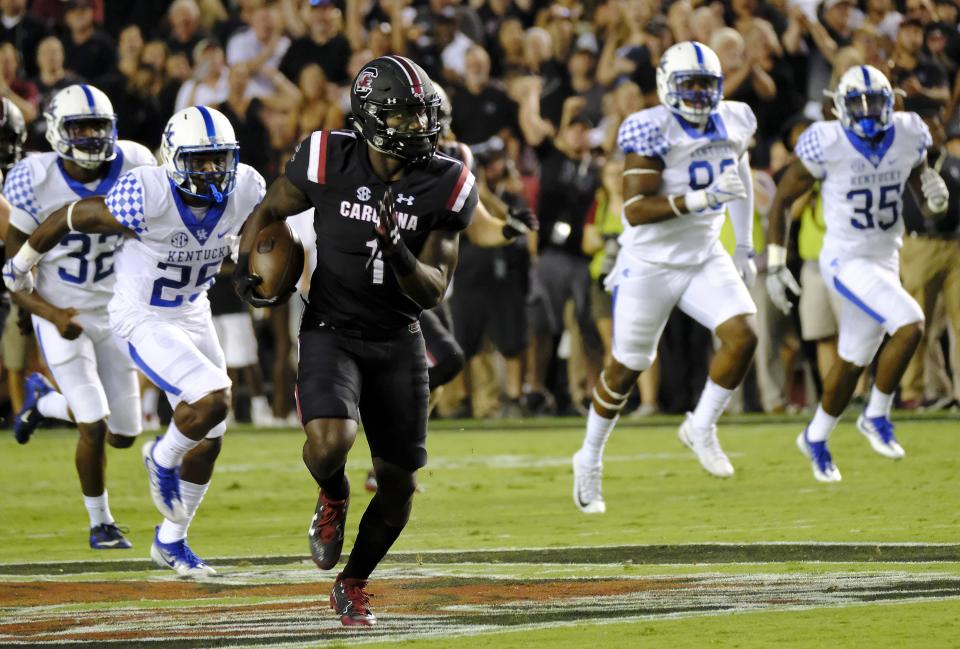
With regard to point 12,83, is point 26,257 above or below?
above

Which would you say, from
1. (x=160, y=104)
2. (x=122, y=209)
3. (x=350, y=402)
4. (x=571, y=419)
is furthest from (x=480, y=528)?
(x=160, y=104)

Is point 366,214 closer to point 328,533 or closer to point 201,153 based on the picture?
point 328,533

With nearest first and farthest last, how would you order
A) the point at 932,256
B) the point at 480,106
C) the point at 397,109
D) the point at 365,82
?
1. the point at 397,109
2. the point at 365,82
3. the point at 932,256
4. the point at 480,106

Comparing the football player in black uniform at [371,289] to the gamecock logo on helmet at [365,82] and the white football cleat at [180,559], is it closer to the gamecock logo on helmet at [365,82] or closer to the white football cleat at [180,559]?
the gamecock logo on helmet at [365,82]

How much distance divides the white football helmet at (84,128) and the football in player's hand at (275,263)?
2.62 meters

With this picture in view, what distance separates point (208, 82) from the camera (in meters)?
14.9

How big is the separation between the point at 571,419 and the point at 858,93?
5273mm

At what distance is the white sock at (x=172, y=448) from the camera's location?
23.6 feet

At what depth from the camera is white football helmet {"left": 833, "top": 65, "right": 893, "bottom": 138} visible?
31.3 feet

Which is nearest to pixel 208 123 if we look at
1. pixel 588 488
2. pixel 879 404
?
pixel 588 488

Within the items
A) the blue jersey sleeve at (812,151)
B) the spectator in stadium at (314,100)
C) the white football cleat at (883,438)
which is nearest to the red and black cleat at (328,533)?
the blue jersey sleeve at (812,151)

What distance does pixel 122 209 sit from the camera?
23.7ft

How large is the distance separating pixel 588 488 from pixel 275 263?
3.46 meters

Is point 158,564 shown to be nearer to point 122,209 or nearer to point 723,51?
point 122,209
